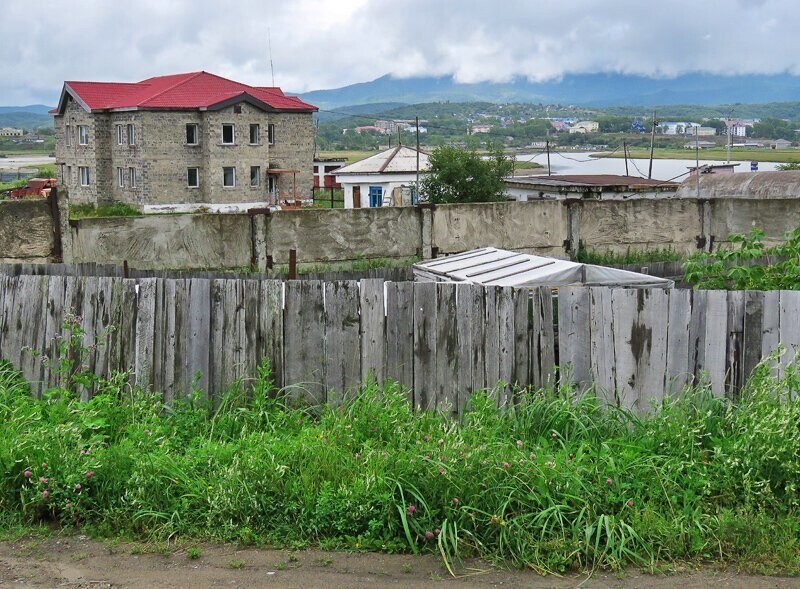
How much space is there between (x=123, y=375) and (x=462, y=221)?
1127 centimetres

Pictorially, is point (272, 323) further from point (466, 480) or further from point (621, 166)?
point (621, 166)

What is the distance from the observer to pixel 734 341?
7.68 meters

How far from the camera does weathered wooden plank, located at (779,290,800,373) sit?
756 centimetres

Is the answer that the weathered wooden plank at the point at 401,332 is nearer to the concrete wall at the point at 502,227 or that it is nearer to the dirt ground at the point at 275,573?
the dirt ground at the point at 275,573

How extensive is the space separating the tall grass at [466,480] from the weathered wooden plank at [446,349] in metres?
0.27

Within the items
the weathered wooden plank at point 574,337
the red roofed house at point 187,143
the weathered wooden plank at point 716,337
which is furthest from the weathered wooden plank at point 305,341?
the red roofed house at point 187,143

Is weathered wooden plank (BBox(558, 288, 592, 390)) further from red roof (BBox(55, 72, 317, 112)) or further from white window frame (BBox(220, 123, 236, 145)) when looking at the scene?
white window frame (BBox(220, 123, 236, 145))

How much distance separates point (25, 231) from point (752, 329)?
35.1 ft

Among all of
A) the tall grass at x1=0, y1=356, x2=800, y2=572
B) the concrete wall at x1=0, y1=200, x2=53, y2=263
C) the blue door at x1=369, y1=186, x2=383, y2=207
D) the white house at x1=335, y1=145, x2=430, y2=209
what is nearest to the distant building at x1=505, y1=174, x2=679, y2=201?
the white house at x1=335, y1=145, x2=430, y2=209

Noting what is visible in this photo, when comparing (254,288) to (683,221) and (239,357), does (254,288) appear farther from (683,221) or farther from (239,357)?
(683,221)

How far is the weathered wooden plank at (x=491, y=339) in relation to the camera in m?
7.91

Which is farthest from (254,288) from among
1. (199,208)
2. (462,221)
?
(199,208)

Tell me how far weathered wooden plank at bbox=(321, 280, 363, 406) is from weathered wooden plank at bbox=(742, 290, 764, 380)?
2.92 m

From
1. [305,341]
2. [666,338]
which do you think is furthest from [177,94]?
[666,338]
